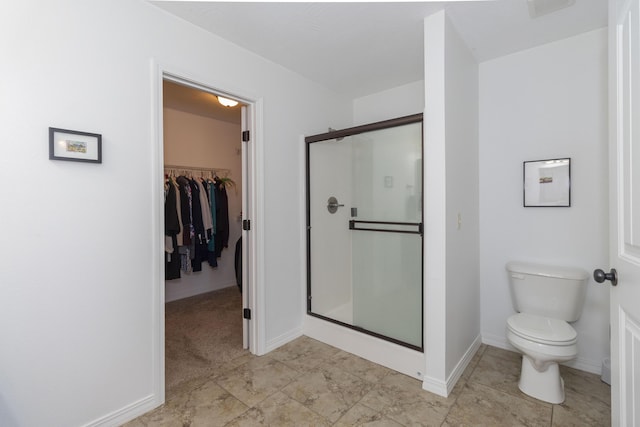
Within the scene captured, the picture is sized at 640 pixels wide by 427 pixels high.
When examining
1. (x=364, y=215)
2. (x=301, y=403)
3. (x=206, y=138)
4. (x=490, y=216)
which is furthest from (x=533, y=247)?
(x=206, y=138)

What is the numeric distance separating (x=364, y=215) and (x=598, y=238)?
1651 mm

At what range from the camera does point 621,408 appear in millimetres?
1039

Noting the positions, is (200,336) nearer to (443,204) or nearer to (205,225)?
(205,225)

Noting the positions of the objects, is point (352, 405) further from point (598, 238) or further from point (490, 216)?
point (598, 238)

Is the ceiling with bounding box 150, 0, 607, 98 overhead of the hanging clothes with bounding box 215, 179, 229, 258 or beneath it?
overhead

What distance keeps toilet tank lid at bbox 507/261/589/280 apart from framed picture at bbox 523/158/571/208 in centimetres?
46

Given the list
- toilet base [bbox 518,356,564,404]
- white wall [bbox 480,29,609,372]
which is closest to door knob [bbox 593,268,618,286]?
toilet base [bbox 518,356,564,404]

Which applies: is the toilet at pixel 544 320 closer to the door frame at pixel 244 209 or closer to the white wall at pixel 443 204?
the white wall at pixel 443 204

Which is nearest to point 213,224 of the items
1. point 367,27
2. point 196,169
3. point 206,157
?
point 196,169

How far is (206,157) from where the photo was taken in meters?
4.23

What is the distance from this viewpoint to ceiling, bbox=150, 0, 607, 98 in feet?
5.94

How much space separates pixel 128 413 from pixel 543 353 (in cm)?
241

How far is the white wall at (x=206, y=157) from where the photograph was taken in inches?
153

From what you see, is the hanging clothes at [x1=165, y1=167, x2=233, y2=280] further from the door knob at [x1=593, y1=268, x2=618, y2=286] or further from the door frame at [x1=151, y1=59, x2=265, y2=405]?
the door knob at [x1=593, y1=268, x2=618, y2=286]
